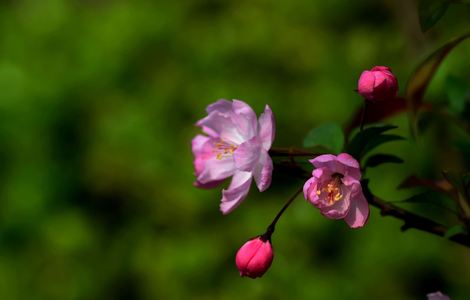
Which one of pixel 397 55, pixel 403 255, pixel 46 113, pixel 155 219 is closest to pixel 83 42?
pixel 46 113

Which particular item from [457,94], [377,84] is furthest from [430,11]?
[457,94]

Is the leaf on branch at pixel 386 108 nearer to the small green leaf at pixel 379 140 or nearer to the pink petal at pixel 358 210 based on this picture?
the small green leaf at pixel 379 140

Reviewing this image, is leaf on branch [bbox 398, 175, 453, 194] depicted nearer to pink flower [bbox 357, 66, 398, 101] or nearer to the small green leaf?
the small green leaf

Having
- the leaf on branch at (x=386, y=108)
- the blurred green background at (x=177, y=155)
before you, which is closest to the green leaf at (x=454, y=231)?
the leaf on branch at (x=386, y=108)

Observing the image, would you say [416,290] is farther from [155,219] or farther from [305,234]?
[155,219]

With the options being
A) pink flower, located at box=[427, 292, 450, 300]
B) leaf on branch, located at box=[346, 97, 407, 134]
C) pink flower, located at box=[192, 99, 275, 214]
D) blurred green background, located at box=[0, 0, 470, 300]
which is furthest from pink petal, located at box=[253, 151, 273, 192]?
blurred green background, located at box=[0, 0, 470, 300]

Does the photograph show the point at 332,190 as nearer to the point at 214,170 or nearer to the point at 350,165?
the point at 350,165

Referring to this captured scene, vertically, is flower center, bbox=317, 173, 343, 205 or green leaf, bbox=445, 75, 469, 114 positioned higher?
flower center, bbox=317, 173, 343, 205
